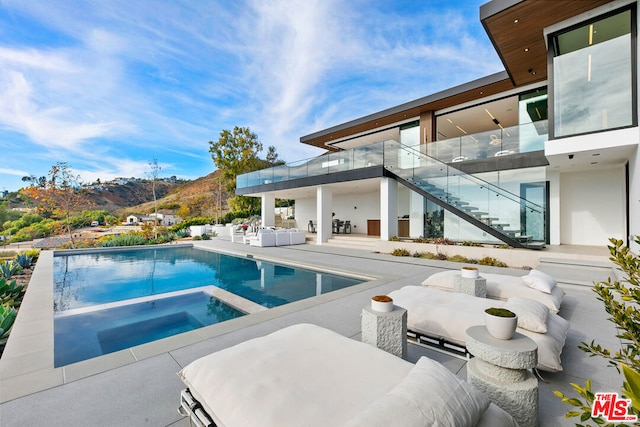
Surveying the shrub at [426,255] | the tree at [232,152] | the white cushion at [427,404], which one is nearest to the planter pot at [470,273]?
the white cushion at [427,404]

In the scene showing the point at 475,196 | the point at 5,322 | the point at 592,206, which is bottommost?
the point at 5,322

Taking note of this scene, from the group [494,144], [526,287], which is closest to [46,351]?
[526,287]

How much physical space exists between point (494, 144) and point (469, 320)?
987 cm

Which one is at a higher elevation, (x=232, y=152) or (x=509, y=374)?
(x=232, y=152)

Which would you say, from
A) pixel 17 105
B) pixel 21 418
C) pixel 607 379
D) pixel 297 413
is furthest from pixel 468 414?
pixel 17 105

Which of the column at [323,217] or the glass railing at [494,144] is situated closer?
the glass railing at [494,144]

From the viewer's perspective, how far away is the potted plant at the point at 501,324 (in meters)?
2.17

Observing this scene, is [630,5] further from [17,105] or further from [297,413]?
[17,105]

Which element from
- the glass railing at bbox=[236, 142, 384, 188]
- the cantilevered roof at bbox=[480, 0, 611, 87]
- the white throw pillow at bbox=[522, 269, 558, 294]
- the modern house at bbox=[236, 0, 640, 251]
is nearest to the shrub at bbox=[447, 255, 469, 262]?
the modern house at bbox=[236, 0, 640, 251]

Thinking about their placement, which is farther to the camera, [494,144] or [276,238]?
[276,238]

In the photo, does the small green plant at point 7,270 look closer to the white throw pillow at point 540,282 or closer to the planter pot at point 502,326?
the planter pot at point 502,326

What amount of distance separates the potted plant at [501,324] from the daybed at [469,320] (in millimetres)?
881

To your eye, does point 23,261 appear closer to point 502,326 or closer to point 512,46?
point 502,326

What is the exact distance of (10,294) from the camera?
6.02m
